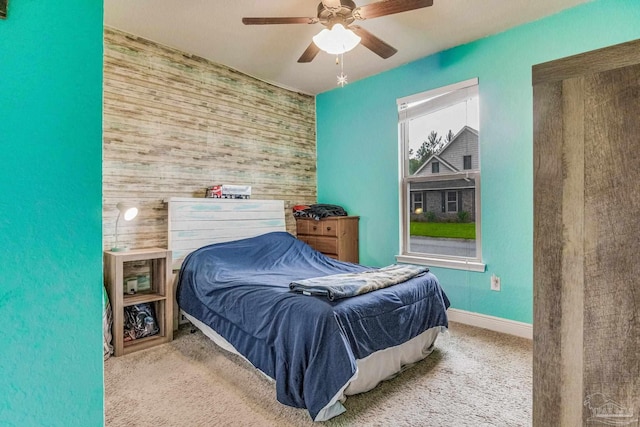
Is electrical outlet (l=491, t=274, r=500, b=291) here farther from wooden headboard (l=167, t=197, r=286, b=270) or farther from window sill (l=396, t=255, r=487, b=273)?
wooden headboard (l=167, t=197, r=286, b=270)

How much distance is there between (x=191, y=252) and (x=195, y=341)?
79 centimetres

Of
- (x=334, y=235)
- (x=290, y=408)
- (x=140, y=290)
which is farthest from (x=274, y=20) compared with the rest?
(x=140, y=290)

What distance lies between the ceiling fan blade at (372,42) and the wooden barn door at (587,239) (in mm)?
1912

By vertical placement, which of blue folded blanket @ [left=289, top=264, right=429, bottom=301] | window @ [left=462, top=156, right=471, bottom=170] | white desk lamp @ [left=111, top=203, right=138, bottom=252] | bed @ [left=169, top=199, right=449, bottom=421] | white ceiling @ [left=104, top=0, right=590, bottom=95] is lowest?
bed @ [left=169, top=199, right=449, bottom=421]

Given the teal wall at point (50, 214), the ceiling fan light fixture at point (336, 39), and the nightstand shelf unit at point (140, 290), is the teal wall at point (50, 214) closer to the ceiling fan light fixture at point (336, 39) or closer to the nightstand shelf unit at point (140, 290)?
the ceiling fan light fixture at point (336, 39)

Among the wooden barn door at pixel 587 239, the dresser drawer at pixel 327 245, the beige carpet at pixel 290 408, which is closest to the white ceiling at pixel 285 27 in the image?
the dresser drawer at pixel 327 245

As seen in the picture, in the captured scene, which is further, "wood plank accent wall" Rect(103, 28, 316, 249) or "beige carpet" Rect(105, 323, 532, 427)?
"wood plank accent wall" Rect(103, 28, 316, 249)

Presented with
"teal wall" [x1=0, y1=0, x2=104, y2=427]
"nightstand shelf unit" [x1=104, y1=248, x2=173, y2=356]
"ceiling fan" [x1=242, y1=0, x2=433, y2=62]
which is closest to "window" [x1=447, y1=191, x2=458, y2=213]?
"ceiling fan" [x1=242, y1=0, x2=433, y2=62]

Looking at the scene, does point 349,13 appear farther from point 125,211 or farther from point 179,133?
point 125,211

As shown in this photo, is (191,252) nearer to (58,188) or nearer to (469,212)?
(58,188)

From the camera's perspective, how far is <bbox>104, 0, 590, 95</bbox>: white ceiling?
2.50 meters

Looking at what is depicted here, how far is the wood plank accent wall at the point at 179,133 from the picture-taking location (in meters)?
2.84

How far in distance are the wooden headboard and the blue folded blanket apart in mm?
Result: 1470

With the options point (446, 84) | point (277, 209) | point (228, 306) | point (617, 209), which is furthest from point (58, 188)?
point (446, 84)
